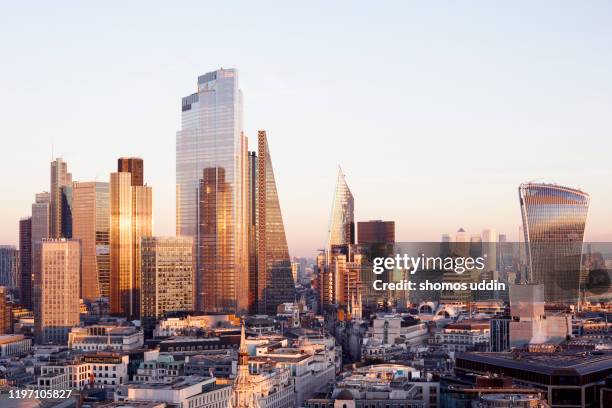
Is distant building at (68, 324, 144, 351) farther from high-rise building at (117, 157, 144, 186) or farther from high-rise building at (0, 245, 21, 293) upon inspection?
high-rise building at (0, 245, 21, 293)

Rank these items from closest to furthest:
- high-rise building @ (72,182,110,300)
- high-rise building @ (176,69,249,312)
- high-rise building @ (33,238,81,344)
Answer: high-rise building @ (33,238,81,344), high-rise building @ (176,69,249,312), high-rise building @ (72,182,110,300)

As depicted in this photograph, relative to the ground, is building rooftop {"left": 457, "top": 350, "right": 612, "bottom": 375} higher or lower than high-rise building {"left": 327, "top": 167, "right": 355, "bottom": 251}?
lower

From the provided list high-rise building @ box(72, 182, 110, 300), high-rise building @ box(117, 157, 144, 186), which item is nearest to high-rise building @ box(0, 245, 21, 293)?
high-rise building @ box(72, 182, 110, 300)

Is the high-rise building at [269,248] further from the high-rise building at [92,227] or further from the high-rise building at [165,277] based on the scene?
the high-rise building at [92,227]

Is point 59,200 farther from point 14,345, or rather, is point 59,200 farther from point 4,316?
point 14,345

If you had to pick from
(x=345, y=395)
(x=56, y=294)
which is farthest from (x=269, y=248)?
(x=345, y=395)

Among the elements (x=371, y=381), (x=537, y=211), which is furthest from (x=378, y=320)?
(x=371, y=381)
